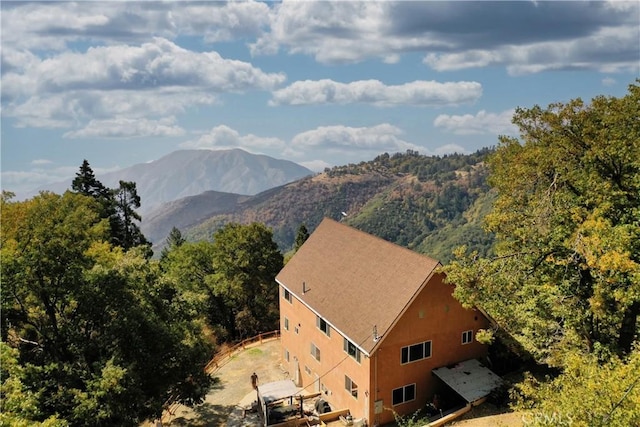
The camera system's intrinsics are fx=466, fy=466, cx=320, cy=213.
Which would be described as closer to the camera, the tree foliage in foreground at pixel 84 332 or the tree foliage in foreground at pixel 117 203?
the tree foliage in foreground at pixel 84 332

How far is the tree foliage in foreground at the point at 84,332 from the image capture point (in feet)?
65.4

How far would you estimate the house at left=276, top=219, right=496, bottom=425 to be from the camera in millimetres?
26328

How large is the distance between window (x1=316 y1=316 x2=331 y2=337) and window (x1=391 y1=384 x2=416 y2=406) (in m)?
5.56

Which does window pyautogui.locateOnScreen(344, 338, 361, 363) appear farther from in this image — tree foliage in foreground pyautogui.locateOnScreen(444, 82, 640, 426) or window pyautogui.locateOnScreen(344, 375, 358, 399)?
tree foliage in foreground pyautogui.locateOnScreen(444, 82, 640, 426)

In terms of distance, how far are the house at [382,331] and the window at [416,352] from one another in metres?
0.07

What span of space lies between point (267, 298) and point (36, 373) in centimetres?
3233

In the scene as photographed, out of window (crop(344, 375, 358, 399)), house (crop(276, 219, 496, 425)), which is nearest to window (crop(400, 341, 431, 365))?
house (crop(276, 219, 496, 425))

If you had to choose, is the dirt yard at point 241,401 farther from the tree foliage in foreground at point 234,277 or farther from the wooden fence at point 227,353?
the tree foliage in foreground at point 234,277

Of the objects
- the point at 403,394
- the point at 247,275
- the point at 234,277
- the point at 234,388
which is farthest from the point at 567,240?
the point at 234,277

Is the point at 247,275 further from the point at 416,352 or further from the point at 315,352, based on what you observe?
the point at 416,352

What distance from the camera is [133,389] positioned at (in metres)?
21.2

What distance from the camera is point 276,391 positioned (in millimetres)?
29781

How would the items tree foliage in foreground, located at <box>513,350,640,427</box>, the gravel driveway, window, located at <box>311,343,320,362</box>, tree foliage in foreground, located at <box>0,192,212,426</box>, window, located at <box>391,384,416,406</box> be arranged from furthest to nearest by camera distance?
window, located at <box>311,343,320,362</box>, the gravel driveway, window, located at <box>391,384,416,406</box>, tree foliage in foreground, located at <box>0,192,212,426</box>, tree foliage in foreground, located at <box>513,350,640,427</box>

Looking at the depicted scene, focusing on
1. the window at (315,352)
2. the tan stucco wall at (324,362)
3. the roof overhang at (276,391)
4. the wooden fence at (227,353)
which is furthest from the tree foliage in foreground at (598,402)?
the wooden fence at (227,353)
